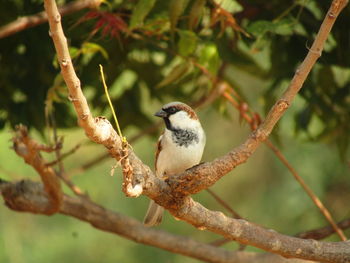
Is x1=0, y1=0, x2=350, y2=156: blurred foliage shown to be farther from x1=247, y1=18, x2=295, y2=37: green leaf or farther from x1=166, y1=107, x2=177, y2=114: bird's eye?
A: x1=166, y1=107, x2=177, y2=114: bird's eye

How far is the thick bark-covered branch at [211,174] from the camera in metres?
1.73

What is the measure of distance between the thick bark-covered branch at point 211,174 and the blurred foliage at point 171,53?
32.1 inches

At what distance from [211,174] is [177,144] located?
0.99 meters

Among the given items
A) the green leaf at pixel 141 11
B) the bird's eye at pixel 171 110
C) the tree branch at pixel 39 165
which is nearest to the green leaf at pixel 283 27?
the green leaf at pixel 141 11

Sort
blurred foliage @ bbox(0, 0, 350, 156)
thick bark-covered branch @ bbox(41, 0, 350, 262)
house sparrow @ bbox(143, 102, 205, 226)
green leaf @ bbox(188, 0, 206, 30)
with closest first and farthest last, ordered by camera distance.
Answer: thick bark-covered branch @ bbox(41, 0, 350, 262) < green leaf @ bbox(188, 0, 206, 30) < blurred foliage @ bbox(0, 0, 350, 156) < house sparrow @ bbox(143, 102, 205, 226)

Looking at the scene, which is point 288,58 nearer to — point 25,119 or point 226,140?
point 25,119

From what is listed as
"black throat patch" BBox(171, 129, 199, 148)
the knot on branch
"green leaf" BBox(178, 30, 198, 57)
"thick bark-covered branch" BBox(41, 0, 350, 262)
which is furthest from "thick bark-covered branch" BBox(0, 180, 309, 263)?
"green leaf" BBox(178, 30, 198, 57)

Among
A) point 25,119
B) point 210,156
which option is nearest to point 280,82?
point 25,119

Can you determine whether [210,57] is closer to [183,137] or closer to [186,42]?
[186,42]

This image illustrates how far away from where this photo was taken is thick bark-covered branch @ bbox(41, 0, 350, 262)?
68.2 inches

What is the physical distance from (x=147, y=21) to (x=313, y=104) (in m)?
1.03

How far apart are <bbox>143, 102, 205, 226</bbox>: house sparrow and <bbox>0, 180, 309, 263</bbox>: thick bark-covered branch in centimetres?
15

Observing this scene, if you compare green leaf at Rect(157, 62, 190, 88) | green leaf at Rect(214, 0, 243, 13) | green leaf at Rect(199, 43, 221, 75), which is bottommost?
green leaf at Rect(157, 62, 190, 88)

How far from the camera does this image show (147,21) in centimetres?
306
